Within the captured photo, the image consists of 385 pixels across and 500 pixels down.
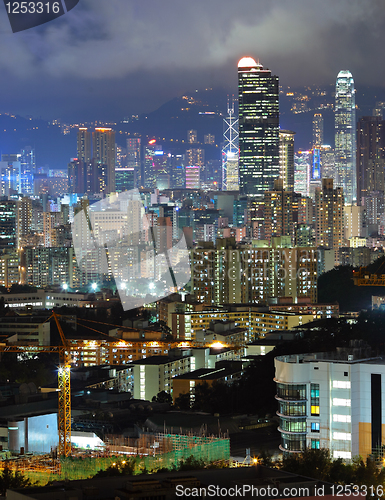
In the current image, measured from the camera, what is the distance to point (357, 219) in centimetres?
3466

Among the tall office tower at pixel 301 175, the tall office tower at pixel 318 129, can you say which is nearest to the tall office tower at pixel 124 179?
the tall office tower at pixel 301 175

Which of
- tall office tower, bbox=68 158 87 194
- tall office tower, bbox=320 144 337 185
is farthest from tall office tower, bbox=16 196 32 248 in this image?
tall office tower, bbox=320 144 337 185

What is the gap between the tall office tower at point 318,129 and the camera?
1797 inches

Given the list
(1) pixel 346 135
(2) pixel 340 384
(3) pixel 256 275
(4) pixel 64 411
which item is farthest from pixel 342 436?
(1) pixel 346 135

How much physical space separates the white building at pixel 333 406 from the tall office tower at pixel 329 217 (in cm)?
2317

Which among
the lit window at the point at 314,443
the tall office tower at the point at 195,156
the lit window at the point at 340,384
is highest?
the tall office tower at the point at 195,156

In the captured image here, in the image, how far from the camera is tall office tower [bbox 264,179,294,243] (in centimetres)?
3048

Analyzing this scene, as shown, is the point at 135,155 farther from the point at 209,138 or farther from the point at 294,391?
the point at 294,391

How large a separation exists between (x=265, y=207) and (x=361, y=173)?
35.8 ft

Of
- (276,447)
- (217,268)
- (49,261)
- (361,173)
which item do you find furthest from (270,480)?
(361,173)

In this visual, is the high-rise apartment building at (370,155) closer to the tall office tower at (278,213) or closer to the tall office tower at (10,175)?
the tall office tower at (278,213)

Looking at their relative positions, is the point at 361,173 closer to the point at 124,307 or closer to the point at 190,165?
the point at 190,165

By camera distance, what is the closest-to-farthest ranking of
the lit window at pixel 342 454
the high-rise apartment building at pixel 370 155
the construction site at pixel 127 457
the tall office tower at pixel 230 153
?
the construction site at pixel 127 457
the lit window at pixel 342 454
the high-rise apartment building at pixel 370 155
the tall office tower at pixel 230 153

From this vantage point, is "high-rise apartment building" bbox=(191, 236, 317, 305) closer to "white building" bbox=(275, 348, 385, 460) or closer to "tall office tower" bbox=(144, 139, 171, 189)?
"white building" bbox=(275, 348, 385, 460)
